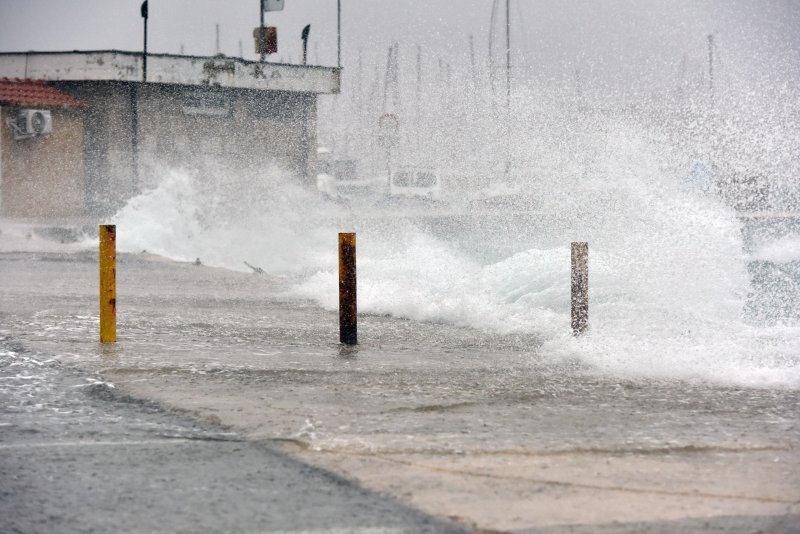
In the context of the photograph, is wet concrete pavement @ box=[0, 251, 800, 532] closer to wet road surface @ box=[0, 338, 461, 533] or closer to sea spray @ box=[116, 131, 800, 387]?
wet road surface @ box=[0, 338, 461, 533]

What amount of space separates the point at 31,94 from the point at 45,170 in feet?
7.35

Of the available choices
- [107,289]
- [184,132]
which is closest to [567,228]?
[184,132]

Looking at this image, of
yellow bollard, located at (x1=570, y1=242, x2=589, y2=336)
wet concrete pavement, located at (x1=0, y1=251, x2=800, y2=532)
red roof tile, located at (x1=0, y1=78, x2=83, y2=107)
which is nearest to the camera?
wet concrete pavement, located at (x1=0, y1=251, x2=800, y2=532)

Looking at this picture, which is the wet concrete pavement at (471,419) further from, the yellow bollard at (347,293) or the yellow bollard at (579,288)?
the yellow bollard at (579,288)

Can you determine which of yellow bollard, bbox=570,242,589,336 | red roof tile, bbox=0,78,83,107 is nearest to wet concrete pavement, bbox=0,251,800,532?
yellow bollard, bbox=570,242,589,336

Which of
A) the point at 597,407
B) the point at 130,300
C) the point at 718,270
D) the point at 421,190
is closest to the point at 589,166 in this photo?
the point at 718,270

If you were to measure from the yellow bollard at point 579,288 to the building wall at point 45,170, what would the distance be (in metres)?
25.0

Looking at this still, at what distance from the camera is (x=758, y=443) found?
4.96 meters

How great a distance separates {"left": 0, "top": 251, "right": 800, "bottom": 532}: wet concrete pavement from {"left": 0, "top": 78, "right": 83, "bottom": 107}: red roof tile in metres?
22.6

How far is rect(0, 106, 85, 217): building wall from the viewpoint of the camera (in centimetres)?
3048

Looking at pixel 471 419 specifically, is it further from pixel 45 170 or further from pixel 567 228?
pixel 45 170

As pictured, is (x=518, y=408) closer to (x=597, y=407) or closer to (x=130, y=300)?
(x=597, y=407)

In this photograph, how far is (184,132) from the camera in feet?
112

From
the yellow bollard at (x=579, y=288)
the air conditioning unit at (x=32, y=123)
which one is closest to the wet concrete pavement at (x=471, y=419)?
the yellow bollard at (x=579, y=288)
